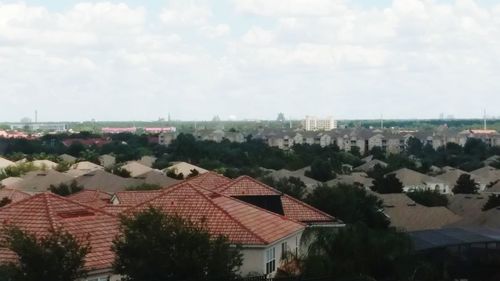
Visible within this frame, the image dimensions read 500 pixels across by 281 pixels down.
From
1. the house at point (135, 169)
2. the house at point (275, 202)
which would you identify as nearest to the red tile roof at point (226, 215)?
the house at point (275, 202)

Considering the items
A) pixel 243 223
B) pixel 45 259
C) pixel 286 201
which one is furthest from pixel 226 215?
pixel 286 201

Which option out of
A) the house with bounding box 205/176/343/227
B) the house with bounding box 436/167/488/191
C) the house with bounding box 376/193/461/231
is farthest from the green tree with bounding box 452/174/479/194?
the house with bounding box 205/176/343/227

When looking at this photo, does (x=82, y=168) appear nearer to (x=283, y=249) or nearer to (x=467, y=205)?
(x=467, y=205)

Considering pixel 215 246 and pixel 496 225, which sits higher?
pixel 215 246

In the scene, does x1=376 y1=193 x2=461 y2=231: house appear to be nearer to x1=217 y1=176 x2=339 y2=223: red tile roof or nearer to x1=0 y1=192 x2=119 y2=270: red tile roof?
x1=217 y1=176 x2=339 y2=223: red tile roof

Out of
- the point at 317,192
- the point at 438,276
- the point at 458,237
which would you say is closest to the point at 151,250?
the point at 438,276

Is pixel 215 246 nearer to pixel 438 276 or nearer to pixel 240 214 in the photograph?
pixel 240 214
